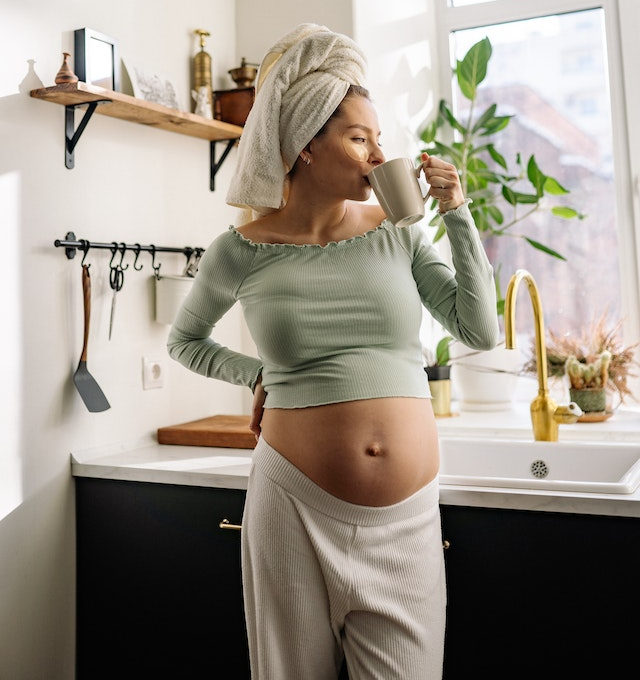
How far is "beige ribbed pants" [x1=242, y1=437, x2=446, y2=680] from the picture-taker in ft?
4.05

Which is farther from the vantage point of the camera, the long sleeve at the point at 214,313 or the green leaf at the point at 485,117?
the green leaf at the point at 485,117

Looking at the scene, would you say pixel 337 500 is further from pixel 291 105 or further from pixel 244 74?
pixel 244 74

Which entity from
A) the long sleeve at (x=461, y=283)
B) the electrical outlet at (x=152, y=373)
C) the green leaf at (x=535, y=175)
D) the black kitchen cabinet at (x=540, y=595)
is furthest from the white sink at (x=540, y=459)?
the green leaf at (x=535, y=175)

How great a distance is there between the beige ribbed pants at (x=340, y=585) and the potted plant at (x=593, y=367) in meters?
1.03

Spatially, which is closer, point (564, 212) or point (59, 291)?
point (59, 291)

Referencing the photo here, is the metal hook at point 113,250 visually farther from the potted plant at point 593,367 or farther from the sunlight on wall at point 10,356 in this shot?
the potted plant at point 593,367

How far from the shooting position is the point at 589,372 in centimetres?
219

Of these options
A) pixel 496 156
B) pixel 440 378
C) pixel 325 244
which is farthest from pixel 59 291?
pixel 496 156

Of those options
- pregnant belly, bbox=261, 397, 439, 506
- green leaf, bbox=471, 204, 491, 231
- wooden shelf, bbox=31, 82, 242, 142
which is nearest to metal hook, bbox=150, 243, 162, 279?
wooden shelf, bbox=31, 82, 242, 142

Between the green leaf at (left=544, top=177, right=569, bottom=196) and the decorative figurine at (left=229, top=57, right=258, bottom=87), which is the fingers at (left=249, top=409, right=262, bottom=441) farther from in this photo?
the green leaf at (left=544, top=177, right=569, bottom=196)

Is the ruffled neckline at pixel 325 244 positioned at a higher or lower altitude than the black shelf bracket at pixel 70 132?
lower

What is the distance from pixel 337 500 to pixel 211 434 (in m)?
0.87

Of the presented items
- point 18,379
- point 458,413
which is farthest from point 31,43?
point 458,413

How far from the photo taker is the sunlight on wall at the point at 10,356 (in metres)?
1.74
